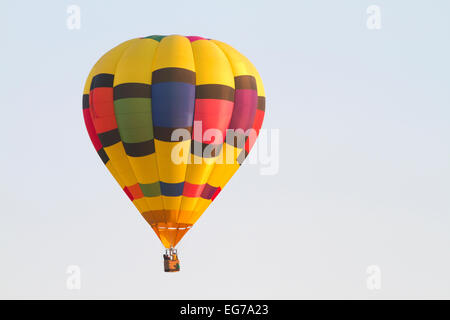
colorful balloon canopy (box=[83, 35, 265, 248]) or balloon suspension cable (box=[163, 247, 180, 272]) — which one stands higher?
colorful balloon canopy (box=[83, 35, 265, 248])

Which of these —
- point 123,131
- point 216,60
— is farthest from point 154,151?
point 216,60

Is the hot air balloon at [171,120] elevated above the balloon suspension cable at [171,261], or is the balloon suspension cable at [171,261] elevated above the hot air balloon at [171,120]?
the hot air balloon at [171,120]
